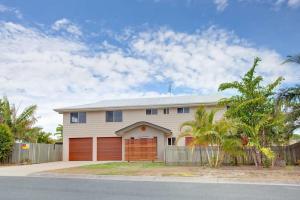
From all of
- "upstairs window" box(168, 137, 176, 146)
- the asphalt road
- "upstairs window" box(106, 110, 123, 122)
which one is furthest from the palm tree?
the asphalt road

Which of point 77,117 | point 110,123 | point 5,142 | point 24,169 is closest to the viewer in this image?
point 24,169

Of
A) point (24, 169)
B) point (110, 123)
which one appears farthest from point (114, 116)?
point (24, 169)

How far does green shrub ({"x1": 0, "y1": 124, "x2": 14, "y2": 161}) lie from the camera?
2672cm

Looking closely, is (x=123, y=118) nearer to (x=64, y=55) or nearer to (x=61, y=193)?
(x=64, y=55)

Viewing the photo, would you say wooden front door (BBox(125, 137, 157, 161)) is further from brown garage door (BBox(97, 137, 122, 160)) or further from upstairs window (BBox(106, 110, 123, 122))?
upstairs window (BBox(106, 110, 123, 122))

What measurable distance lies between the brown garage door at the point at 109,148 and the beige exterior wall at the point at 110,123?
1.21ft

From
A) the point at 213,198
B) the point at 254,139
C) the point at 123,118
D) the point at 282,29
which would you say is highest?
the point at 282,29

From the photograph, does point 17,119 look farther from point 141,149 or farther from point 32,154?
point 141,149

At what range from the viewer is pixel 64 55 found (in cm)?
2478

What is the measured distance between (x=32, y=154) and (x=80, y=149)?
5203mm

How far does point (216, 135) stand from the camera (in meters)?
21.4

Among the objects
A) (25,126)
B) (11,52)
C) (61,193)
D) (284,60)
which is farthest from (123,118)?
(61,193)

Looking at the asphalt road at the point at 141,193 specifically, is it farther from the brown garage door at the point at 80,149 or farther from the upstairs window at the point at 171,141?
the brown garage door at the point at 80,149

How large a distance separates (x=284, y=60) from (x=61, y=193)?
1410 centimetres
